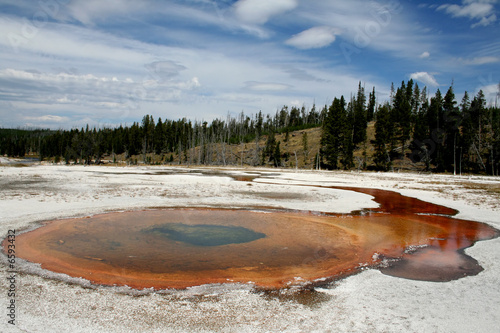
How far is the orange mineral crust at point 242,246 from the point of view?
8.23 m

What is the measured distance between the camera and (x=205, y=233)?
1268cm

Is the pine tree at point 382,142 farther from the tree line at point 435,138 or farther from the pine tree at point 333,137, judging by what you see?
the pine tree at point 333,137

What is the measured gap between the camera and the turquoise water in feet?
37.9

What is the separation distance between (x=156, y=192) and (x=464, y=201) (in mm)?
22826

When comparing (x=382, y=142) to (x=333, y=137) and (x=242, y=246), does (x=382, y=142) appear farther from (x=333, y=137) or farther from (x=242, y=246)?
(x=242, y=246)

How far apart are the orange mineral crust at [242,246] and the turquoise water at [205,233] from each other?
0.13 ft

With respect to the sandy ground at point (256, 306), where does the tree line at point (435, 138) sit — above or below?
above

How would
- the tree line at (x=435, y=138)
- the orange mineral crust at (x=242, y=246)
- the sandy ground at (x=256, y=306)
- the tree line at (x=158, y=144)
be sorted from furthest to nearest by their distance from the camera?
the tree line at (x=158, y=144), the tree line at (x=435, y=138), the orange mineral crust at (x=242, y=246), the sandy ground at (x=256, y=306)

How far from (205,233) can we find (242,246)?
231cm

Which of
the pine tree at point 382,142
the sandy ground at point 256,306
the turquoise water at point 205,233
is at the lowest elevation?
the turquoise water at point 205,233

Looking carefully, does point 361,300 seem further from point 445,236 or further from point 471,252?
point 445,236

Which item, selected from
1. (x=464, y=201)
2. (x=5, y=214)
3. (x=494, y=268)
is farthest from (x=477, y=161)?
(x=5, y=214)

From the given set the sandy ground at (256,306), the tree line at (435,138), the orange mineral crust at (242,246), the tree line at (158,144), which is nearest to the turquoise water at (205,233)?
the orange mineral crust at (242,246)

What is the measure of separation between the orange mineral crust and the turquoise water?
0.04 m
